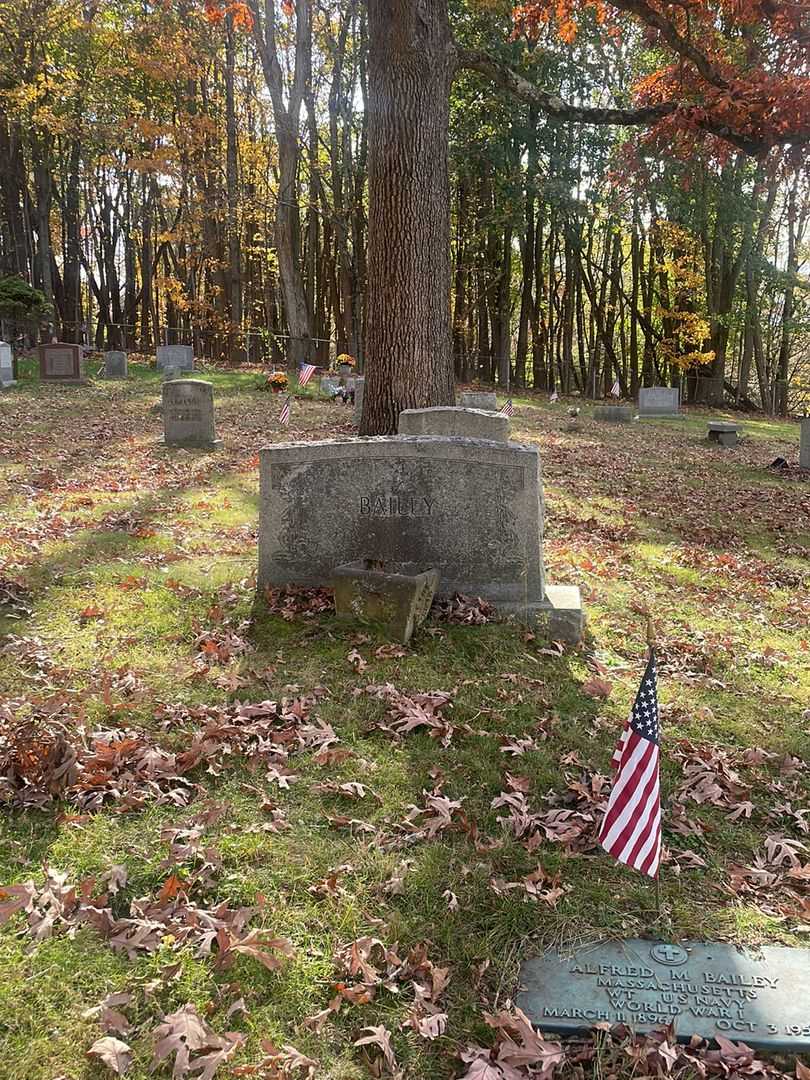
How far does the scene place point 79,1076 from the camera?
2527 mm

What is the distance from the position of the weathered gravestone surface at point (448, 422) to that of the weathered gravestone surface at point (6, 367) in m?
14.8

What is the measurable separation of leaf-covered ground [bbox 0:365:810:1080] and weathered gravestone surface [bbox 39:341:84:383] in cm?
1540

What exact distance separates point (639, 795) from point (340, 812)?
1485mm

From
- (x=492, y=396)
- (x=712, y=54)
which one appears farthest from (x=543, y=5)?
(x=492, y=396)

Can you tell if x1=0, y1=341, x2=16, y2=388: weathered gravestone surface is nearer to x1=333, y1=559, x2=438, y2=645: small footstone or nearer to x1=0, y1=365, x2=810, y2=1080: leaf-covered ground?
x1=0, y1=365, x2=810, y2=1080: leaf-covered ground

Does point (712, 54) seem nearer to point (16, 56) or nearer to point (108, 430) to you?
Result: point (108, 430)

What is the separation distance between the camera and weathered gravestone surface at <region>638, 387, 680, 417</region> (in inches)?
1004

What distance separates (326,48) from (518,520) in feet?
94.8

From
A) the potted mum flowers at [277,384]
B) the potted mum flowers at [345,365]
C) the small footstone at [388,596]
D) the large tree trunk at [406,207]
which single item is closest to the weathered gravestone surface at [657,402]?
the potted mum flowers at [345,365]

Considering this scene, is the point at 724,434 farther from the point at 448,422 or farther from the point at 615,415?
the point at 448,422

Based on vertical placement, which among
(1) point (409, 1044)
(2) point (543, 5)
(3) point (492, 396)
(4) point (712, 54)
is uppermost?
(2) point (543, 5)

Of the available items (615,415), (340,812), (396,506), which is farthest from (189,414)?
(615,415)

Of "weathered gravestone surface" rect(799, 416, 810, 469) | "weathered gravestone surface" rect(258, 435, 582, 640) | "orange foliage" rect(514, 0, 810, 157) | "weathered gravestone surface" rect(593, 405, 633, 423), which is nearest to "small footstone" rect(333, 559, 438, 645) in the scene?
"weathered gravestone surface" rect(258, 435, 582, 640)

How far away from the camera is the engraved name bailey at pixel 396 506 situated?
20.5 feet
